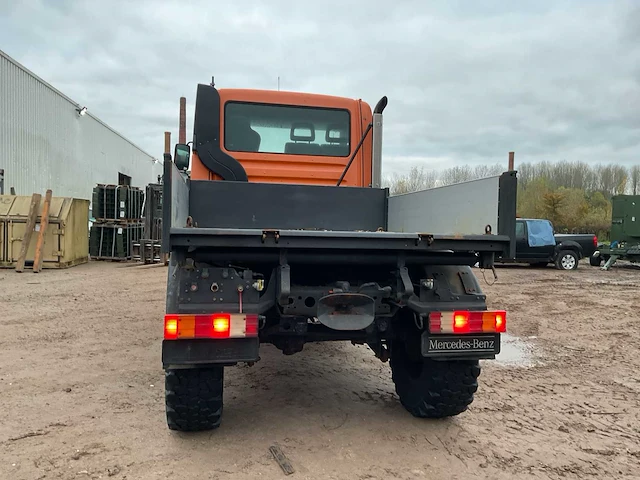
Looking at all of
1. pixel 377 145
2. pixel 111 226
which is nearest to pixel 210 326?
pixel 377 145

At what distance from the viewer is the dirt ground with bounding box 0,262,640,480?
9.76 feet

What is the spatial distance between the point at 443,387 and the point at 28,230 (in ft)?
41.1

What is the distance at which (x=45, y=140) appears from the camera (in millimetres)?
18391

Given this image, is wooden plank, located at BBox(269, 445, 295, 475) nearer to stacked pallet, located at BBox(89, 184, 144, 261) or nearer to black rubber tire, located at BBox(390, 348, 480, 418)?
black rubber tire, located at BBox(390, 348, 480, 418)

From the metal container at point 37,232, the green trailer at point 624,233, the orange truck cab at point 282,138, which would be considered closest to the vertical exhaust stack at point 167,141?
the orange truck cab at point 282,138

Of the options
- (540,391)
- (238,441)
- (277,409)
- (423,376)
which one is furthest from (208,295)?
(540,391)

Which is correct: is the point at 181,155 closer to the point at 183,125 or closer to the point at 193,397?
the point at 183,125

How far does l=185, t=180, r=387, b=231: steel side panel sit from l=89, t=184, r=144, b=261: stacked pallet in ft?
42.0

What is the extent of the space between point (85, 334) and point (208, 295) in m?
4.09

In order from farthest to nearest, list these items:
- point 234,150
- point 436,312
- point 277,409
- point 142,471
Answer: point 234,150
point 277,409
point 436,312
point 142,471

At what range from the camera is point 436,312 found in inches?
125

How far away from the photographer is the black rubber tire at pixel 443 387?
3486 millimetres

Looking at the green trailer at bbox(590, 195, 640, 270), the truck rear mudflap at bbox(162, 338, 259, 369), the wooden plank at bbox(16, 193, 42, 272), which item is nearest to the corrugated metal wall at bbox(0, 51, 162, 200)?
the wooden plank at bbox(16, 193, 42, 272)

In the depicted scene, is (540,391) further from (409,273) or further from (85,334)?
(85,334)
